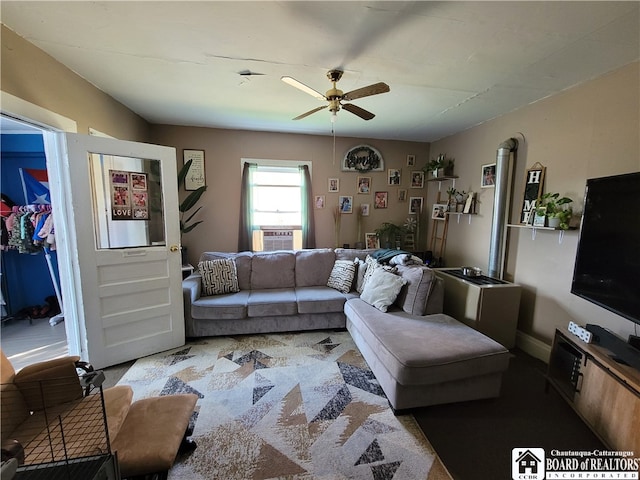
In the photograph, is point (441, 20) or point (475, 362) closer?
point (441, 20)

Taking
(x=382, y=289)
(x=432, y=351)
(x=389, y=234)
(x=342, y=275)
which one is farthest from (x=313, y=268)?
(x=432, y=351)

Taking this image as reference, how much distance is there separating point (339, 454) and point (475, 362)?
103 centimetres

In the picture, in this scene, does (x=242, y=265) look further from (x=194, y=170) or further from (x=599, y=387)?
(x=599, y=387)

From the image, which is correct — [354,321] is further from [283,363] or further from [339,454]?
[339,454]

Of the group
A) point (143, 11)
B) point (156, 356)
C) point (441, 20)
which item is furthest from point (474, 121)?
point (156, 356)

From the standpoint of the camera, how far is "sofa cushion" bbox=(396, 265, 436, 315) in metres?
2.43

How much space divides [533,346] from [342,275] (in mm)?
1982

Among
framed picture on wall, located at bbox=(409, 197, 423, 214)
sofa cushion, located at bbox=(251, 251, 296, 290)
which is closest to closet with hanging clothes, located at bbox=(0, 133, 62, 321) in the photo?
sofa cushion, located at bbox=(251, 251, 296, 290)

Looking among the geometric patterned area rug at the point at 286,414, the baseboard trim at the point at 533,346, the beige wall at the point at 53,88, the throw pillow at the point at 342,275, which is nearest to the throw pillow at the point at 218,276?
the geometric patterned area rug at the point at 286,414

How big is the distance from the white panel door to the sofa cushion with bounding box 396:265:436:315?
2208 mm

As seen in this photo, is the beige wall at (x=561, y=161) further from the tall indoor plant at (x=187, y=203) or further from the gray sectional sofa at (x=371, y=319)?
the tall indoor plant at (x=187, y=203)

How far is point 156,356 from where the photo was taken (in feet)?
8.14

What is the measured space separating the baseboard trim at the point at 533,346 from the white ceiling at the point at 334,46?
2282 millimetres

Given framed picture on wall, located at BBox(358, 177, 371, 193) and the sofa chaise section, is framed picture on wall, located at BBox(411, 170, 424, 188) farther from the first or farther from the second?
the sofa chaise section
